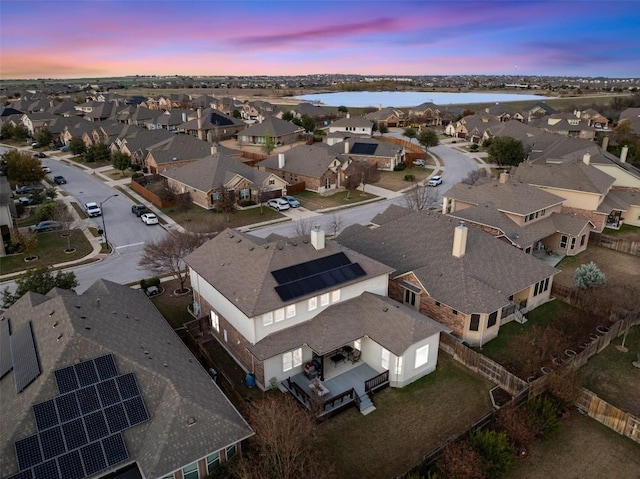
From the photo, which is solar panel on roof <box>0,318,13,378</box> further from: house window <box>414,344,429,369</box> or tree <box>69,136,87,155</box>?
tree <box>69,136,87,155</box>

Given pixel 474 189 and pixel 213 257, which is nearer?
pixel 213 257

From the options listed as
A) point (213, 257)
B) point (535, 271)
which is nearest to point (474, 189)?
point (535, 271)

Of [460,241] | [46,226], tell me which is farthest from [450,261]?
[46,226]

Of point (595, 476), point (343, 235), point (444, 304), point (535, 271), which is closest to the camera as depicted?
point (595, 476)

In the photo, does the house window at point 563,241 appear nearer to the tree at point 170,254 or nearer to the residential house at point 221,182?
the tree at point 170,254

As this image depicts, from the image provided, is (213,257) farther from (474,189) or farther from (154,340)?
(474,189)

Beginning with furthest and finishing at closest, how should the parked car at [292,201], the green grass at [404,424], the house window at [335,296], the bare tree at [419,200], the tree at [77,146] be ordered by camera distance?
the tree at [77,146] < the parked car at [292,201] < the bare tree at [419,200] < the house window at [335,296] < the green grass at [404,424]

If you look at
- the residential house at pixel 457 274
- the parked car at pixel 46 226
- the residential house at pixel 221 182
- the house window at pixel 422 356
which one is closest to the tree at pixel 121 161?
the residential house at pixel 221 182

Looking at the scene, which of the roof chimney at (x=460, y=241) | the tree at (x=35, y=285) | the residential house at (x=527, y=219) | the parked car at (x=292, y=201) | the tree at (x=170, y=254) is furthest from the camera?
the parked car at (x=292, y=201)

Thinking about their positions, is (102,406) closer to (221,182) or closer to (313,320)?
(313,320)
